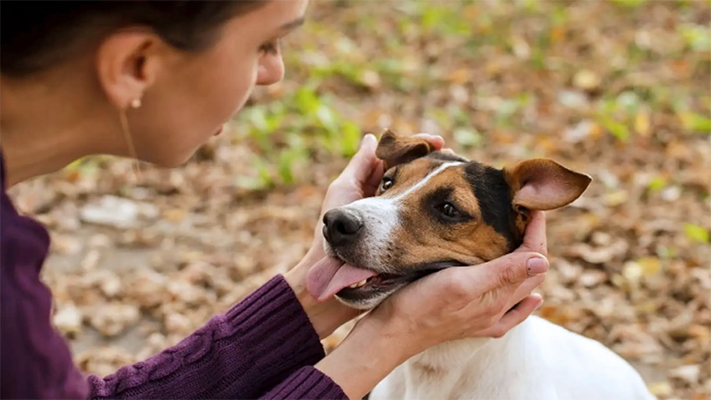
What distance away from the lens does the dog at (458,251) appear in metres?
2.38

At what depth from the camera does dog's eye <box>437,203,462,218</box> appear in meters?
2.49

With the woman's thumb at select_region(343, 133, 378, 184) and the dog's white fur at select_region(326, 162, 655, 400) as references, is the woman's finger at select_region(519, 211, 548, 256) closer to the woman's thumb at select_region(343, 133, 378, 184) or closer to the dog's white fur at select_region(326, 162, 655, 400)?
the dog's white fur at select_region(326, 162, 655, 400)

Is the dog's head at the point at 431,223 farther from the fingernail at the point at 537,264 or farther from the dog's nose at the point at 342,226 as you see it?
the fingernail at the point at 537,264

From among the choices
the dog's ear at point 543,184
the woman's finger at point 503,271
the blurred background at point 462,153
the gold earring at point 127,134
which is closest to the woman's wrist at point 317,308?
the woman's finger at point 503,271

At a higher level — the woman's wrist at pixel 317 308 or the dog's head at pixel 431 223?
the dog's head at pixel 431 223

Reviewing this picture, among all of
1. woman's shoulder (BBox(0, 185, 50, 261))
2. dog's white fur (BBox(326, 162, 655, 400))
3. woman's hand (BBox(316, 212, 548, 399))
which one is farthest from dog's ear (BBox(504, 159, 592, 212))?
woman's shoulder (BBox(0, 185, 50, 261))

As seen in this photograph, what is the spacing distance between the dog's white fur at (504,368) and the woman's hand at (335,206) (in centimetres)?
26

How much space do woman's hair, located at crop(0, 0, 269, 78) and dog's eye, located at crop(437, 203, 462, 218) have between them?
105 centimetres

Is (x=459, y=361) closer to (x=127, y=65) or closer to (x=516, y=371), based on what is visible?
(x=516, y=371)

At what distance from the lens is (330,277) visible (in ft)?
8.07

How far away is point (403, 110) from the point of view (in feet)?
21.3

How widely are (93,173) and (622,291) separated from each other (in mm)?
3264

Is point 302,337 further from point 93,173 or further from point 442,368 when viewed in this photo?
point 93,173

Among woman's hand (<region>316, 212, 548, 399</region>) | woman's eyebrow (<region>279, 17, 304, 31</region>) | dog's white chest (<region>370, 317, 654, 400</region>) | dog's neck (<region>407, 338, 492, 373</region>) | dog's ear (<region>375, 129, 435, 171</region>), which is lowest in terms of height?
dog's white chest (<region>370, 317, 654, 400</region>)
